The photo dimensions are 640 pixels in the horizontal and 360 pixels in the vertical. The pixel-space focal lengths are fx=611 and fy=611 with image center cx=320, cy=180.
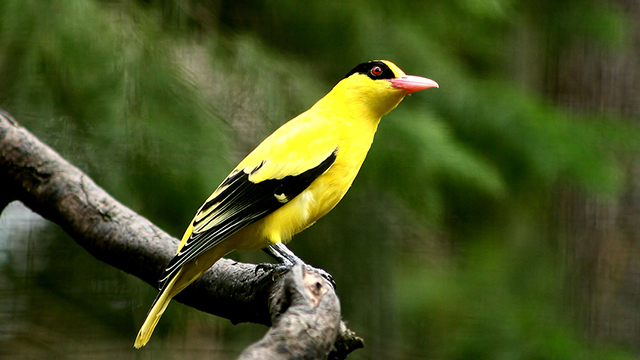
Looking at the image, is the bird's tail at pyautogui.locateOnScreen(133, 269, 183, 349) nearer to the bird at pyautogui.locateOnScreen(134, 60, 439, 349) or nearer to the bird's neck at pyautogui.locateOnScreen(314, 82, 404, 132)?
the bird at pyautogui.locateOnScreen(134, 60, 439, 349)

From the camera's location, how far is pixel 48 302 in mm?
3418

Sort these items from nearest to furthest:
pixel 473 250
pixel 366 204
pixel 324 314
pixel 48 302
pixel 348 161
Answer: pixel 324 314, pixel 348 161, pixel 48 302, pixel 366 204, pixel 473 250

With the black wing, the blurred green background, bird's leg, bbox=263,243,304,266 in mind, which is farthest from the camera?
the blurred green background

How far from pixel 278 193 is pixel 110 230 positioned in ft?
2.37

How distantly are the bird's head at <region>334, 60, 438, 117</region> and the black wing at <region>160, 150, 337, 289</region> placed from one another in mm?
398

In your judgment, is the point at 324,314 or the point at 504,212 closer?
the point at 324,314

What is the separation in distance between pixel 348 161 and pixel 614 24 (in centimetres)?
310

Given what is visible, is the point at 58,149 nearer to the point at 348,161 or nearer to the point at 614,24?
the point at 348,161

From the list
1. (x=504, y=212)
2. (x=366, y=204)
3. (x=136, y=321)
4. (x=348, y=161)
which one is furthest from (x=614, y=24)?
(x=136, y=321)

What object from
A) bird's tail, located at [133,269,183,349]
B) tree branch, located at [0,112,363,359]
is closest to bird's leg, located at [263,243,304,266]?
tree branch, located at [0,112,363,359]

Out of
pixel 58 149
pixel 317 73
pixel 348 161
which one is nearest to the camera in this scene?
pixel 348 161

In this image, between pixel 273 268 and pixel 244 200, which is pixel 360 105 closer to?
pixel 244 200

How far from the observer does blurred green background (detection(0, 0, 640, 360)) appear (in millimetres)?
2932

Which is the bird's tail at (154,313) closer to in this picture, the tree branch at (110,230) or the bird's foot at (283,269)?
the tree branch at (110,230)
